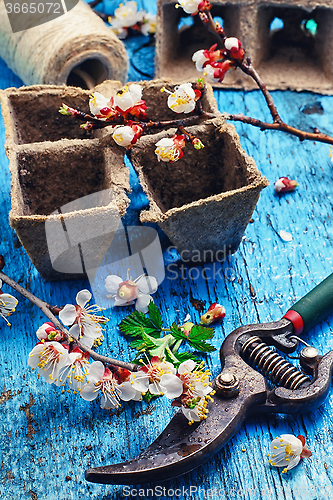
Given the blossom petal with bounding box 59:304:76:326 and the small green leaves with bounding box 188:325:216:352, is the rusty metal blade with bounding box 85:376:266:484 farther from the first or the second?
the blossom petal with bounding box 59:304:76:326

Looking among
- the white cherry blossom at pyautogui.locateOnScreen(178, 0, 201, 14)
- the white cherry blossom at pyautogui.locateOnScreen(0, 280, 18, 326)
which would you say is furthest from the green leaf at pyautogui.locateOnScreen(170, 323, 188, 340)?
the white cherry blossom at pyautogui.locateOnScreen(178, 0, 201, 14)

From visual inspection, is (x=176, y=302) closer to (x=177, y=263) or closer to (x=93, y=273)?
(x=177, y=263)

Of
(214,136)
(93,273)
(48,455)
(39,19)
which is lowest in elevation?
(48,455)

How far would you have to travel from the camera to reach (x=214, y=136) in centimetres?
130

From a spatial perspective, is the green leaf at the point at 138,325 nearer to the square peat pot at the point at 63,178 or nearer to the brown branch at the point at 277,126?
the square peat pot at the point at 63,178

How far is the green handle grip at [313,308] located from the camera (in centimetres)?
111

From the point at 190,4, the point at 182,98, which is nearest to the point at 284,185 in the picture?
the point at 182,98

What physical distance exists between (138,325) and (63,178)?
1.51 ft

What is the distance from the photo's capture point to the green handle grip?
43.9 inches

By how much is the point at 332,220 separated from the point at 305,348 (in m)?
0.50

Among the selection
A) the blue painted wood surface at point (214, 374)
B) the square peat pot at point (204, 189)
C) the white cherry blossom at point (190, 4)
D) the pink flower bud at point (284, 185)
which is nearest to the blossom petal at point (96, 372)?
the blue painted wood surface at point (214, 374)

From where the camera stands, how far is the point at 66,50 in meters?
1.58

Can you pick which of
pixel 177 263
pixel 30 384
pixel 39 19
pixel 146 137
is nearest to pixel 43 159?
pixel 146 137

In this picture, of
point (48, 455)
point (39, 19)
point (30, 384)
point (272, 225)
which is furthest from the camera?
point (39, 19)
